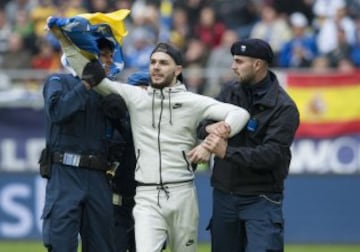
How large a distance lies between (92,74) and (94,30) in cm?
41

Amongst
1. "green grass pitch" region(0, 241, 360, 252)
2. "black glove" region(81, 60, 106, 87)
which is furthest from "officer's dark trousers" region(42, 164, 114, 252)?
"green grass pitch" region(0, 241, 360, 252)

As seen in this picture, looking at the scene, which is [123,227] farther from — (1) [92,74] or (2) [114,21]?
(2) [114,21]

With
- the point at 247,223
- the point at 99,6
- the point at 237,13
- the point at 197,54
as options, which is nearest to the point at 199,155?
the point at 247,223

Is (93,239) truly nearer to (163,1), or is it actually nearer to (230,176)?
(230,176)

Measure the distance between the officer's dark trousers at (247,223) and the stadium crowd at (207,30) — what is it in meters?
9.28

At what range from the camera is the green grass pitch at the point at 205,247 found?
17.3m

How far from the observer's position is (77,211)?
432 inches

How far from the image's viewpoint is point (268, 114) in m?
11.2

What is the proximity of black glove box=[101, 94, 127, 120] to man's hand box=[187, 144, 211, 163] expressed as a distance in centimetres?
74

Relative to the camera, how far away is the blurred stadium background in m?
18.5

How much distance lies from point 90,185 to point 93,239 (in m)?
0.45

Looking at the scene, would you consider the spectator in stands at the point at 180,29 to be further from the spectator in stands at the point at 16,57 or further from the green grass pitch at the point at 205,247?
the green grass pitch at the point at 205,247

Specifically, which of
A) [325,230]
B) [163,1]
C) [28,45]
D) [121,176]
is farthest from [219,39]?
[121,176]

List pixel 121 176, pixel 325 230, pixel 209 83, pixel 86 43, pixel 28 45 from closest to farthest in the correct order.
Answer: pixel 86 43, pixel 121 176, pixel 325 230, pixel 209 83, pixel 28 45
